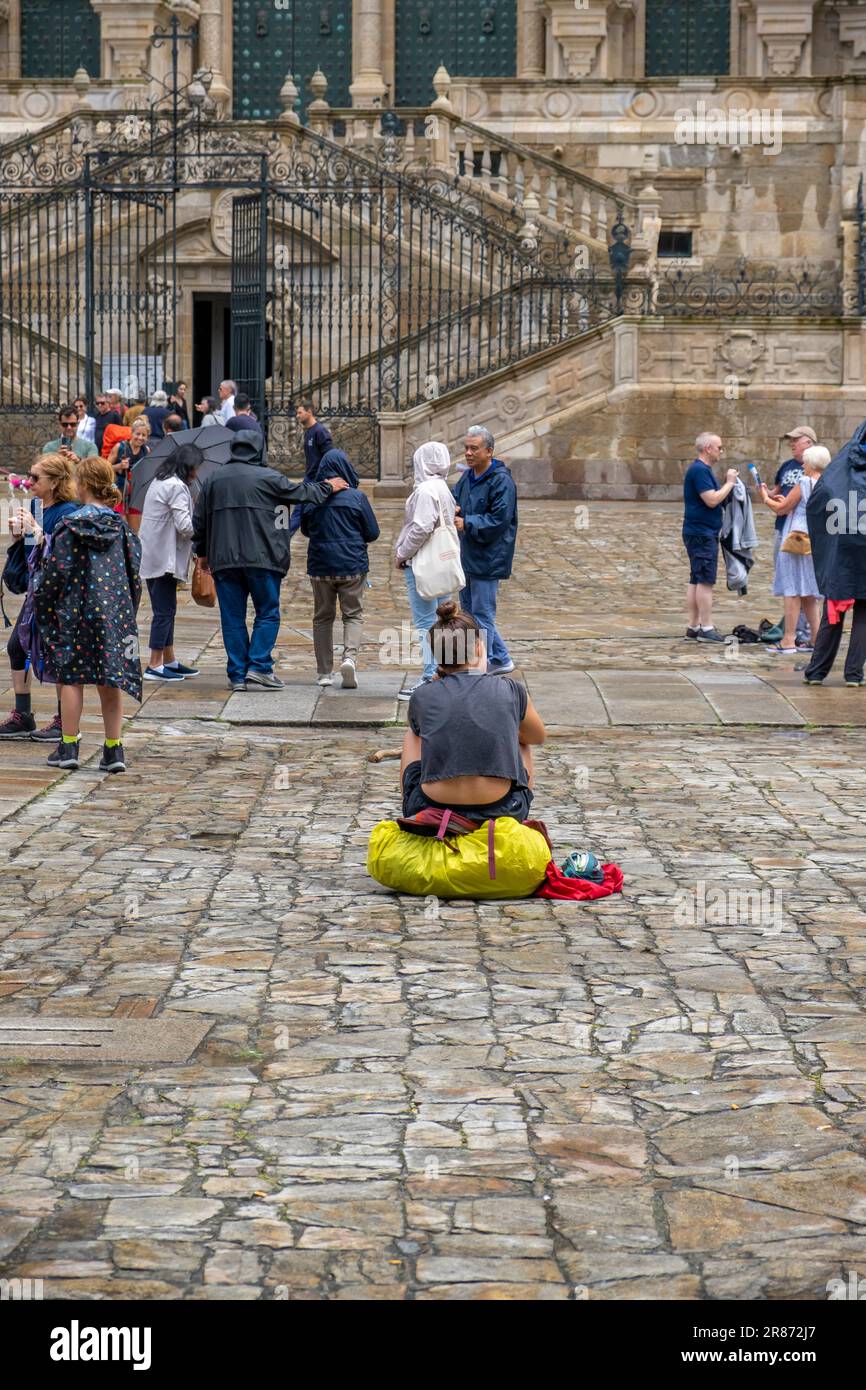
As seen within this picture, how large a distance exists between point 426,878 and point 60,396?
2280cm

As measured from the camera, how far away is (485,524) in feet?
45.9

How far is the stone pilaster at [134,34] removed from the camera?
3662 centimetres

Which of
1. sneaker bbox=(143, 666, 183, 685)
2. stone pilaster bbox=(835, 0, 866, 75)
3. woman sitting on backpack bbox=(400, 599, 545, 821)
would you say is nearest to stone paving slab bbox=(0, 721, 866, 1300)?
woman sitting on backpack bbox=(400, 599, 545, 821)

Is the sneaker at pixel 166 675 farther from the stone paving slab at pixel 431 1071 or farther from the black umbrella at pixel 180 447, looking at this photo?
the stone paving slab at pixel 431 1071

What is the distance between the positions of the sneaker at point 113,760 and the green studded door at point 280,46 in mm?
28054

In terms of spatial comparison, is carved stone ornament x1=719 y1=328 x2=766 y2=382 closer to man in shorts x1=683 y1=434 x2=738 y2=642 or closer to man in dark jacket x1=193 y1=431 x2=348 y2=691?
man in shorts x1=683 y1=434 x2=738 y2=642

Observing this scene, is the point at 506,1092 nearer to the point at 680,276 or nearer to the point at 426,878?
the point at 426,878

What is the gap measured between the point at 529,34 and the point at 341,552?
25.7 metres

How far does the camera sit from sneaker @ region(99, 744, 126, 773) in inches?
450

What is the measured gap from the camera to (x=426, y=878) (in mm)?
8555

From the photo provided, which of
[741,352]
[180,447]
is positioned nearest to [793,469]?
[180,447]

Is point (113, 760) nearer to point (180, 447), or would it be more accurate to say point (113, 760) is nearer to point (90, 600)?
point (90, 600)
